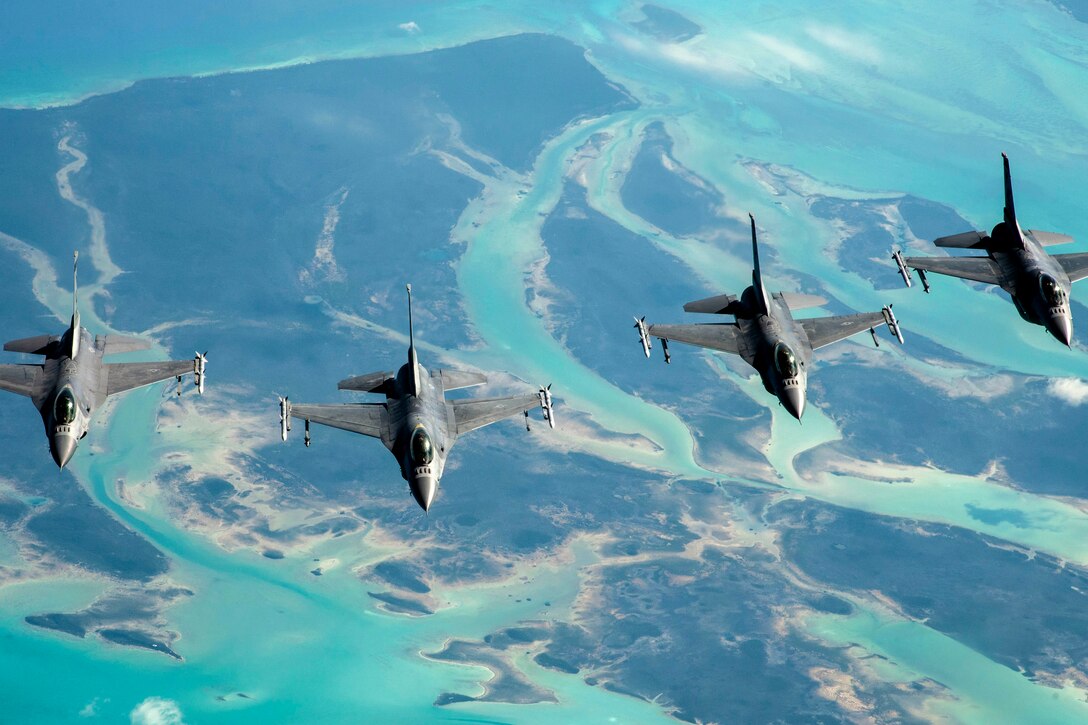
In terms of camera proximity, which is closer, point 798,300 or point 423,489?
point 423,489

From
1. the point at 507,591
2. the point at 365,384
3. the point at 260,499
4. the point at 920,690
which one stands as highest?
the point at 365,384

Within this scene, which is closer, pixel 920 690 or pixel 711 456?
pixel 920 690

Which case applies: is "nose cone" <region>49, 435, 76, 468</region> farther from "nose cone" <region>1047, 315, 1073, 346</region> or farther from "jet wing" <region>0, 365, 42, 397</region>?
Result: "nose cone" <region>1047, 315, 1073, 346</region>

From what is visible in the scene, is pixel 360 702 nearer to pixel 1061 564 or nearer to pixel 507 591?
pixel 507 591

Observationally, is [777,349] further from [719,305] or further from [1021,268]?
[1021,268]

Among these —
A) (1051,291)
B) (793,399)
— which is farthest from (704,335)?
(1051,291)

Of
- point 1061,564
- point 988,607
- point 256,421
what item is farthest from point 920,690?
point 256,421

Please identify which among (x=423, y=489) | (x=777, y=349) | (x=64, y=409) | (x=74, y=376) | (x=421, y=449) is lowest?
(x=423, y=489)
